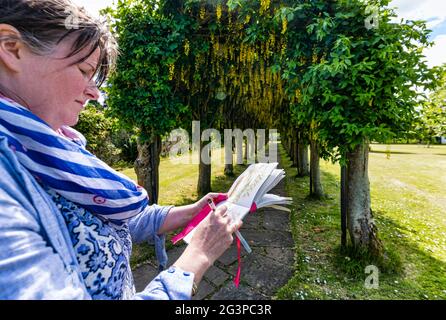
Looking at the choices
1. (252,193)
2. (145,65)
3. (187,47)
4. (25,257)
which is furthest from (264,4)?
(25,257)

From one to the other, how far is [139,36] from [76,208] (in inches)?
176

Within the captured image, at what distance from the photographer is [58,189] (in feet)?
3.13

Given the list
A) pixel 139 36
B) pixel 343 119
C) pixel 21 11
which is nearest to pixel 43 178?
pixel 21 11

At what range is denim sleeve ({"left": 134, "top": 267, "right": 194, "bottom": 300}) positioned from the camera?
92cm

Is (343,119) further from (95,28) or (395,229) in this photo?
(395,229)

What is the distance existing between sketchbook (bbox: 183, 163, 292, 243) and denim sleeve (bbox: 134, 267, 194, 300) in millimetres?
374

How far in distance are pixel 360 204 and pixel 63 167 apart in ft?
15.0

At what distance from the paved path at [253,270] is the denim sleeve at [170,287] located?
8.96ft

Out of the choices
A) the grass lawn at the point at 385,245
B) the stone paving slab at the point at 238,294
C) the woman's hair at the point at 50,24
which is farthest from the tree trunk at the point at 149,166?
the woman's hair at the point at 50,24

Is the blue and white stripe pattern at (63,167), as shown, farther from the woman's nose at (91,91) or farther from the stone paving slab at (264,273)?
the stone paving slab at (264,273)

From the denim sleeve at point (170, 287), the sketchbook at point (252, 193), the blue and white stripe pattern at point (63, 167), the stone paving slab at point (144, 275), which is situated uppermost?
the blue and white stripe pattern at point (63, 167)

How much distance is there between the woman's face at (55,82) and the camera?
3.02 ft

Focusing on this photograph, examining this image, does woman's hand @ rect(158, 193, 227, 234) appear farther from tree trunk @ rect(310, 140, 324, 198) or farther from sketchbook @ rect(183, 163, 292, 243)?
tree trunk @ rect(310, 140, 324, 198)
